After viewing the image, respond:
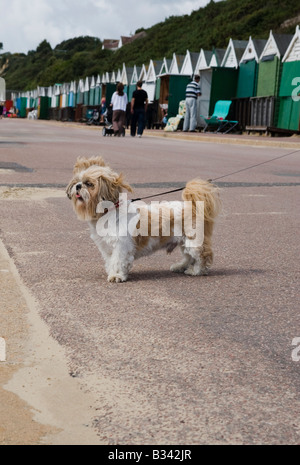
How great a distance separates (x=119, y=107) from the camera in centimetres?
3017

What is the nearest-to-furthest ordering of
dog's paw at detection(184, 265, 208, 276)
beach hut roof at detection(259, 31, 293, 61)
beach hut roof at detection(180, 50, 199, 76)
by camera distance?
dog's paw at detection(184, 265, 208, 276), beach hut roof at detection(259, 31, 293, 61), beach hut roof at detection(180, 50, 199, 76)

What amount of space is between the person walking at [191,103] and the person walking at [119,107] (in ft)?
12.8

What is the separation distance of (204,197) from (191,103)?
31.0 metres

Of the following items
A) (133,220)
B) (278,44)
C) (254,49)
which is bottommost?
(133,220)

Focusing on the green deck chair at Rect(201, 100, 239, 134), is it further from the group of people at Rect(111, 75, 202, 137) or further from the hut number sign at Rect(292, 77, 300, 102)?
the hut number sign at Rect(292, 77, 300, 102)

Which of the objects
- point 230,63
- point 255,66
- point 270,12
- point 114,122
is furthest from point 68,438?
point 270,12

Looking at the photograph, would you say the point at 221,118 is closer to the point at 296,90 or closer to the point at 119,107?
the point at 296,90

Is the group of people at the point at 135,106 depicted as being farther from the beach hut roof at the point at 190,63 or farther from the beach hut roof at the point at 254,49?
the beach hut roof at the point at 190,63

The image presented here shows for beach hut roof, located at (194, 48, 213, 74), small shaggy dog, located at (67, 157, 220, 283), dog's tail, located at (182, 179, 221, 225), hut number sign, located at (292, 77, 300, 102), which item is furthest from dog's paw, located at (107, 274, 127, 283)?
beach hut roof, located at (194, 48, 213, 74)

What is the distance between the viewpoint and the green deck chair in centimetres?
3903

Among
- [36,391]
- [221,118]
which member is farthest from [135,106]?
[36,391]

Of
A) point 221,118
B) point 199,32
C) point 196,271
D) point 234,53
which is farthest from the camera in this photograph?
point 199,32

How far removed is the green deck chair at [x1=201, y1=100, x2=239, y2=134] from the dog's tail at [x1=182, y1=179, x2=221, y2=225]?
1288 inches

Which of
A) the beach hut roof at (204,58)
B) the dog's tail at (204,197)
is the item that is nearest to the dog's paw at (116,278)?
the dog's tail at (204,197)
